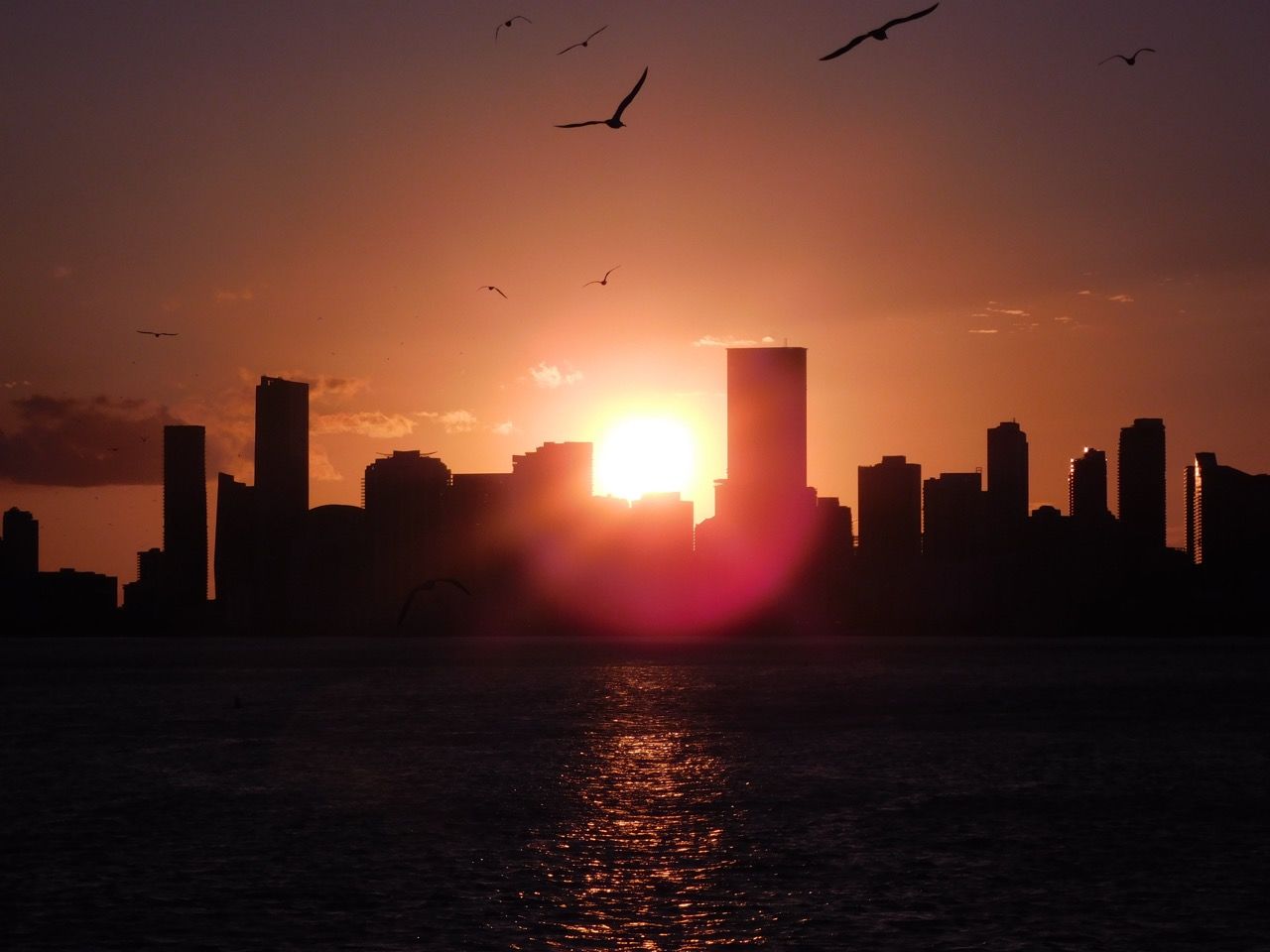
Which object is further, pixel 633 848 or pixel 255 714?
pixel 255 714

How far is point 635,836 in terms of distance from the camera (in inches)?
2534

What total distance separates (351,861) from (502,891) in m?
8.39

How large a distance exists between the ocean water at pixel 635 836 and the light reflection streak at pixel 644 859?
191mm

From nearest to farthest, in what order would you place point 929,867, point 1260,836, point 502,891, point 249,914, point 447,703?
point 249,914 < point 502,891 < point 929,867 < point 1260,836 < point 447,703

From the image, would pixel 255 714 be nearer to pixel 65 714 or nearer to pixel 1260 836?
pixel 65 714

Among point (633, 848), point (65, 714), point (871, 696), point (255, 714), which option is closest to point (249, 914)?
point (633, 848)

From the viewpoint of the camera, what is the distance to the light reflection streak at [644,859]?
44.9m

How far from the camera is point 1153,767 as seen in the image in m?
95.6

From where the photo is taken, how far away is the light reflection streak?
147 feet

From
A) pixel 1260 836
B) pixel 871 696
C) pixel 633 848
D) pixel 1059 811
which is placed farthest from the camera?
pixel 871 696

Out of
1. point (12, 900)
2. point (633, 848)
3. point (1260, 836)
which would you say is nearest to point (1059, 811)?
point (1260, 836)

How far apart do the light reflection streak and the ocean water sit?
0.19 meters

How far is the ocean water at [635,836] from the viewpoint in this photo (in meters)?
46.0

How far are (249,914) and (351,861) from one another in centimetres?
954
